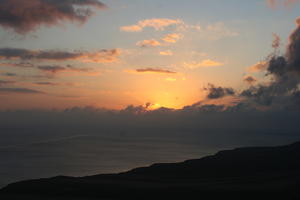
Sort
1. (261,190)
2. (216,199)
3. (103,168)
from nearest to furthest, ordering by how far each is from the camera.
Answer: (216,199) < (261,190) < (103,168)

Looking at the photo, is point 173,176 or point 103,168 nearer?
point 173,176

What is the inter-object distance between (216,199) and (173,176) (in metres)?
28.8

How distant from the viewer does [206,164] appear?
9419cm

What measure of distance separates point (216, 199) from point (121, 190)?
1724 cm

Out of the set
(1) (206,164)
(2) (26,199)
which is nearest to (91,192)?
(2) (26,199)

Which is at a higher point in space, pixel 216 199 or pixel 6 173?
pixel 6 173

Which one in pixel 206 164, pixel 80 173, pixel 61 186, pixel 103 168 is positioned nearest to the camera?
pixel 61 186

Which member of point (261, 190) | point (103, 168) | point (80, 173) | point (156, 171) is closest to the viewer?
point (261, 190)

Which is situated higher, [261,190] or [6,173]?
[6,173]

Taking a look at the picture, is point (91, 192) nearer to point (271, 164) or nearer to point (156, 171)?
point (156, 171)

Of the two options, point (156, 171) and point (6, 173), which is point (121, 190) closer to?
point (156, 171)

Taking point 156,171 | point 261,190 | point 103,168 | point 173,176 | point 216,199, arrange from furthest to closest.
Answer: point 103,168 → point 156,171 → point 173,176 → point 261,190 → point 216,199

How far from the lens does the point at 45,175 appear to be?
98375mm

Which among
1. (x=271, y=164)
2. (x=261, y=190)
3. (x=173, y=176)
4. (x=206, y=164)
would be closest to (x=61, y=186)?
(x=173, y=176)
